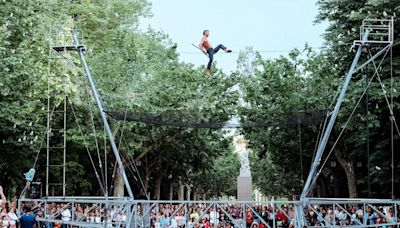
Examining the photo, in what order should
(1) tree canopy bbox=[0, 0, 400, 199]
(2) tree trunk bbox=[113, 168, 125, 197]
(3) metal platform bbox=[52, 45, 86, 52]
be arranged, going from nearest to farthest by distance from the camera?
(3) metal platform bbox=[52, 45, 86, 52]
(1) tree canopy bbox=[0, 0, 400, 199]
(2) tree trunk bbox=[113, 168, 125, 197]

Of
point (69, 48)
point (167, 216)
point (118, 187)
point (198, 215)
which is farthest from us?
point (118, 187)

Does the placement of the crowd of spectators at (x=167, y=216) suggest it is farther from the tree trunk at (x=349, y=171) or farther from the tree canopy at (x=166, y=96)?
the tree trunk at (x=349, y=171)

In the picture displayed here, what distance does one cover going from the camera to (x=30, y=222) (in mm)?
12664

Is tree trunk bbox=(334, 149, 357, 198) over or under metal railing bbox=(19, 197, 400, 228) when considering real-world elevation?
over

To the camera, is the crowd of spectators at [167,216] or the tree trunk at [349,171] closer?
the crowd of spectators at [167,216]

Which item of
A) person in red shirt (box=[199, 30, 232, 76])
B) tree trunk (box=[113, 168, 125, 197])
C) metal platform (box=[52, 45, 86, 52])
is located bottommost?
tree trunk (box=[113, 168, 125, 197])

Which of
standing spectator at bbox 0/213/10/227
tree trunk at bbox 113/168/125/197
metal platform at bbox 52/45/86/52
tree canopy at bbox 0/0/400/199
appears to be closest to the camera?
standing spectator at bbox 0/213/10/227

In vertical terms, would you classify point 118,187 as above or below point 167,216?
above

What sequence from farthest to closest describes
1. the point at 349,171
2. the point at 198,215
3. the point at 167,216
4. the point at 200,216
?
the point at 349,171, the point at 198,215, the point at 167,216, the point at 200,216

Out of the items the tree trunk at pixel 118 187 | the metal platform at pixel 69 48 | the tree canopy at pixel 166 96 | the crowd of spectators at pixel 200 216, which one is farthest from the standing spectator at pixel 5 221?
the tree trunk at pixel 118 187

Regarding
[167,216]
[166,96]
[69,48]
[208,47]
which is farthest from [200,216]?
[166,96]

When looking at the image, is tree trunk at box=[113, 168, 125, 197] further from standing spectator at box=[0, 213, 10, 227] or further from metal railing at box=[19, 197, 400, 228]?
standing spectator at box=[0, 213, 10, 227]

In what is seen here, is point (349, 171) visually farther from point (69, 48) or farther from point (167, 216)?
point (69, 48)

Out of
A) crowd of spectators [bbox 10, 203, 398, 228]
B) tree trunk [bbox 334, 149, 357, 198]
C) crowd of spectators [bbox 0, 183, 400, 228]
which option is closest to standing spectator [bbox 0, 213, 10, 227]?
crowd of spectators [bbox 0, 183, 400, 228]
